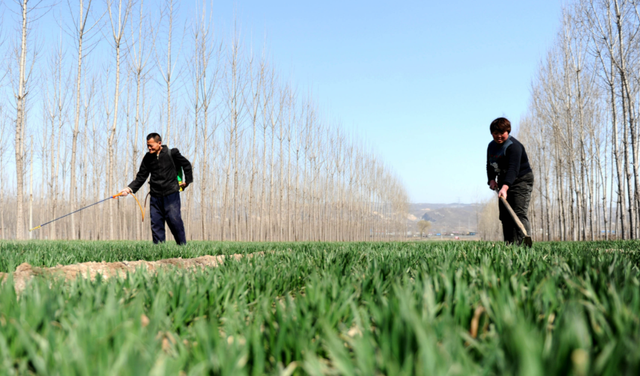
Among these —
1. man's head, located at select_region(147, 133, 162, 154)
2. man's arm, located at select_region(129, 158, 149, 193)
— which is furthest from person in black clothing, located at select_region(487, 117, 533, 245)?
man's arm, located at select_region(129, 158, 149, 193)

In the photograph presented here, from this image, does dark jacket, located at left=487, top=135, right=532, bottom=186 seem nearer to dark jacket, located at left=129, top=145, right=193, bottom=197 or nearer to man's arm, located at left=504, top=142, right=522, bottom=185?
man's arm, located at left=504, top=142, right=522, bottom=185

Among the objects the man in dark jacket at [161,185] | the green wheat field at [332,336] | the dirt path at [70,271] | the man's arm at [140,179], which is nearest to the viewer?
the green wheat field at [332,336]

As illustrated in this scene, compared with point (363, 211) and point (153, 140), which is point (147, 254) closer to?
point (153, 140)

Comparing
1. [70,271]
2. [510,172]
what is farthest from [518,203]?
[70,271]

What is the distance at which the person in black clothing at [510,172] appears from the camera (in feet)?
15.5

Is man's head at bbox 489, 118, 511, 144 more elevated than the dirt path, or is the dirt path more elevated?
man's head at bbox 489, 118, 511, 144

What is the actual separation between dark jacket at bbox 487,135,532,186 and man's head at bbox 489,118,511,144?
3.5 inches

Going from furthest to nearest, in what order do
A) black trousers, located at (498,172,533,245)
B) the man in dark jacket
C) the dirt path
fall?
the man in dark jacket < black trousers, located at (498,172,533,245) < the dirt path

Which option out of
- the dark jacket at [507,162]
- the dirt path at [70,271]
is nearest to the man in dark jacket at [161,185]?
the dirt path at [70,271]

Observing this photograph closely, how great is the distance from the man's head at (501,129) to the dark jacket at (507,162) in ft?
0.29

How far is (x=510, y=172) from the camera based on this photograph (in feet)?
15.4

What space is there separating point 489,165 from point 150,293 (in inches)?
185

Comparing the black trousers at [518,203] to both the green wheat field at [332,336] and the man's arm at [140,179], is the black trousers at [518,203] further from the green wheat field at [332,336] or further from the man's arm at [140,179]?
the man's arm at [140,179]

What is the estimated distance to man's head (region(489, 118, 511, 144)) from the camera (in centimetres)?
476
